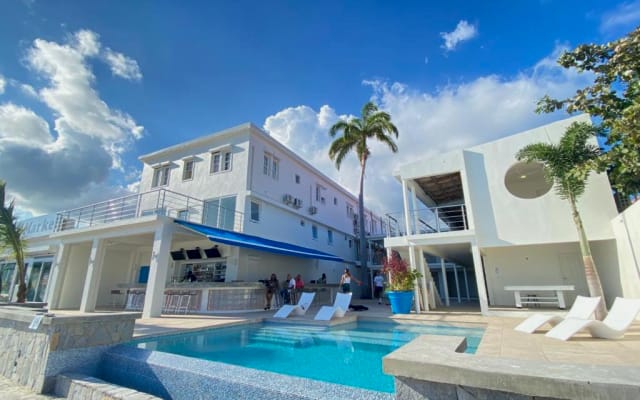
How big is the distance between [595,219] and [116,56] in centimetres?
2038

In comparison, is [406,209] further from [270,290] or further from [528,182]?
[270,290]

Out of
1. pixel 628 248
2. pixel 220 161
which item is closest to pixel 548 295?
pixel 628 248

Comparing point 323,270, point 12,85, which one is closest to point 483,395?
point 12,85

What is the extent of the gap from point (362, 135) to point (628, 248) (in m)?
15.9

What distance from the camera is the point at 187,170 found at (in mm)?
20875

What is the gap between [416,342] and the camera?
3.04m

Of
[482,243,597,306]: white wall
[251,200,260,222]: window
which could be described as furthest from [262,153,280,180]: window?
[482,243,597,306]: white wall

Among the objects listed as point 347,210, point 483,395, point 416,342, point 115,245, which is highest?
point 347,210

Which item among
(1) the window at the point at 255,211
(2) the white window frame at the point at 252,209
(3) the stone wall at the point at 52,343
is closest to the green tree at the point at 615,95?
(3) the stone wall at the point at 52,343

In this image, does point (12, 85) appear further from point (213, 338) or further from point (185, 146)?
point (213, 338)

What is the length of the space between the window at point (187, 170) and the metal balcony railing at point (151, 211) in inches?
64.3

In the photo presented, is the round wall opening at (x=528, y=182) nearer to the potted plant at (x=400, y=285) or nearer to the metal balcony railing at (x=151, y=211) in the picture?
the potted plant at (x=400, y=285)

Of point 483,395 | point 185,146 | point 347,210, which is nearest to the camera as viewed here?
point 483,395

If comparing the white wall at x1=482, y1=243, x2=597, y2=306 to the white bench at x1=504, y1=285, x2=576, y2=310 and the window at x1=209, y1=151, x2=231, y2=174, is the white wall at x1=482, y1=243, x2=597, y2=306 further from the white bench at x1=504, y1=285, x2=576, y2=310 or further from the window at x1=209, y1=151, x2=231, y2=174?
the window at x1=209, y1=151, x2=231, y2=174
